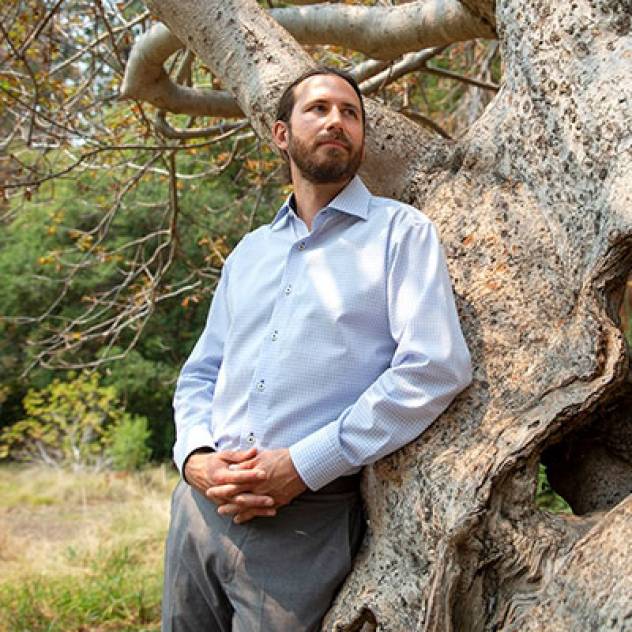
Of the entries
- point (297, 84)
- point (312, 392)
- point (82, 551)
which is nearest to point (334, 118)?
point (297, 84)

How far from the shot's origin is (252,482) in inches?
82.4

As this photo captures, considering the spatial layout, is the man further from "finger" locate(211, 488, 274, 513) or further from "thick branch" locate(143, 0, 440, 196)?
"thick branch" locate(143, 0, 440, 196)

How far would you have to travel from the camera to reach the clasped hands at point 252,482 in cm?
209

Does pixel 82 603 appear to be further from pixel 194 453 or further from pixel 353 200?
pixel 353 200

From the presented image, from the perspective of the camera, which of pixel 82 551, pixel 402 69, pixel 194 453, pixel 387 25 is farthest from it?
pixel 82 551

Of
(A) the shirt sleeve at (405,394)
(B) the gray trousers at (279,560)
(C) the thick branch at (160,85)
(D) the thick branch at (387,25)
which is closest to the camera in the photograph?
(A) the shirt sleeve at (405,394)

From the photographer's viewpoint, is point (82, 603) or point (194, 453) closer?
point (194, 453)

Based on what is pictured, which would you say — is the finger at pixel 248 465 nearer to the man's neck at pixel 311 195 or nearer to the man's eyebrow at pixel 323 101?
the man's neck at pixel 311 195

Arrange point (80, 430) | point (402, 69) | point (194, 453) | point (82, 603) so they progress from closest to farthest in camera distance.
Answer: point (194, 453), point (402, 69), point (82, 603), point (80, 430)

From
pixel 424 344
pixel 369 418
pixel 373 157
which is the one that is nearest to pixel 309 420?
pixel 369 418

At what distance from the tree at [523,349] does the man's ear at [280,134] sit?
0.90ft

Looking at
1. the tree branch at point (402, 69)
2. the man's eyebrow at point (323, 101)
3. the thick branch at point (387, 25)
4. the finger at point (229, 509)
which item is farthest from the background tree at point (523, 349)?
the tree branch at point (402, 69)

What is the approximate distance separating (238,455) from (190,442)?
27 centimetres

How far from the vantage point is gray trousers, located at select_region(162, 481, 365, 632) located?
2.12 metres
